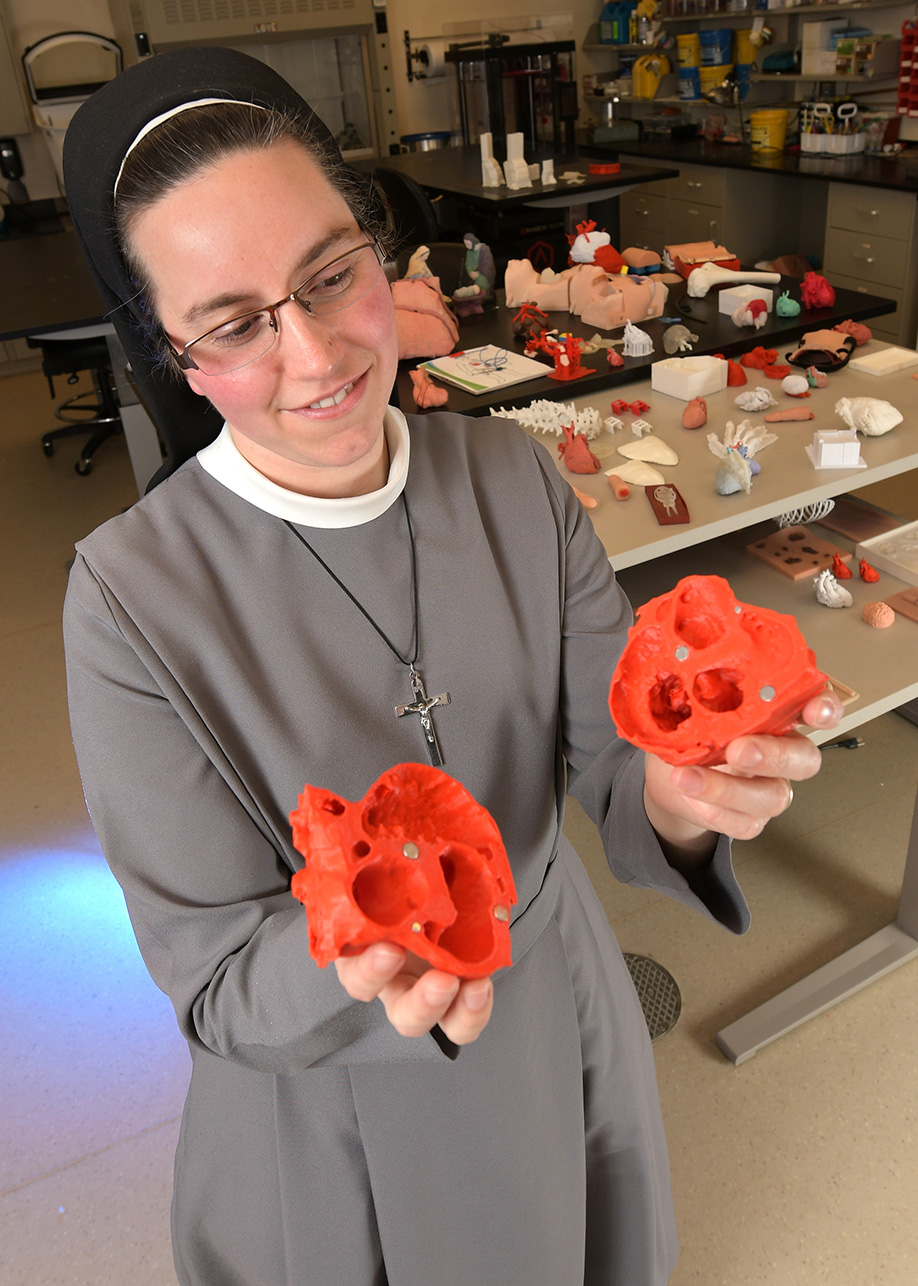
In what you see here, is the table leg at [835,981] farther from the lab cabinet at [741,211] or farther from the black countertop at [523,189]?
the lab cabinet at [741,211]

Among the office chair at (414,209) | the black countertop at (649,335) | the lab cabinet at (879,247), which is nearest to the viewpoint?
the black countertop at (649,335)

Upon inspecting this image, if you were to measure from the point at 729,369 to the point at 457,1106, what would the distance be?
1.88 meters

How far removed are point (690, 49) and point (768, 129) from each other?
1050 mm

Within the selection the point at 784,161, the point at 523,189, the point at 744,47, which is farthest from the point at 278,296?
the point at 744,47

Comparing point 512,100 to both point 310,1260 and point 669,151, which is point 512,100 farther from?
point 310,1260

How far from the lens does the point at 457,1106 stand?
1.05 metres

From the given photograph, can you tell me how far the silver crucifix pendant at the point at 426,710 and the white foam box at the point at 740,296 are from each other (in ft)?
6.78

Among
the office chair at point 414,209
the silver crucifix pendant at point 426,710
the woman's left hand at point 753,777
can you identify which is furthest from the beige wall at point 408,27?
the woman's left hand at point 753,777

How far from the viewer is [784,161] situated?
5.32 m

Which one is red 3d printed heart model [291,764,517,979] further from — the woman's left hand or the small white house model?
the small white house model

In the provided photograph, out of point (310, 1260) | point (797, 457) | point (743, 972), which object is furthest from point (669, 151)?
point (310, 1260)

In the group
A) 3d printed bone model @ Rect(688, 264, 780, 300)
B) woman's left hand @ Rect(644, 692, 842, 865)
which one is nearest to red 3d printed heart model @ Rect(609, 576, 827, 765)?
woman's left hand @ Rect(644, 692, 842, 865)

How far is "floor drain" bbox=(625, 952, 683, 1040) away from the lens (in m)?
1.99

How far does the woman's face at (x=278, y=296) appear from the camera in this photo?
2.79 feet
